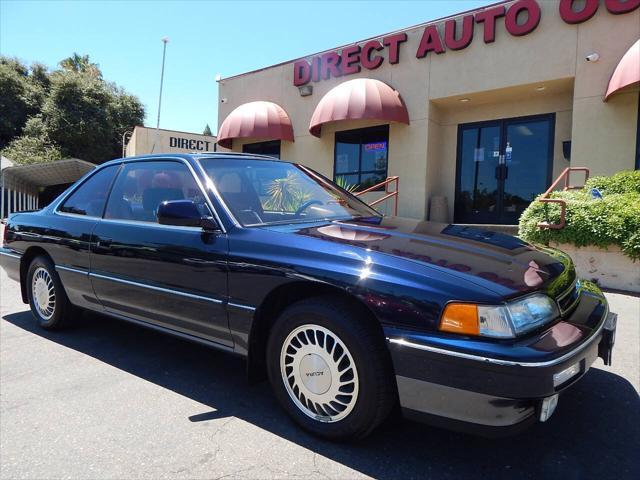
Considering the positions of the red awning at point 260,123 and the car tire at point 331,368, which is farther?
Result: the red awning at point 260,123

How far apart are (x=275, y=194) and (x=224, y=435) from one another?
161 cm

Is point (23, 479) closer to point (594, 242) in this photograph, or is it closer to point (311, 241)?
point (311, 241)

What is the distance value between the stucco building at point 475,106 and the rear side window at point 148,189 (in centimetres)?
807

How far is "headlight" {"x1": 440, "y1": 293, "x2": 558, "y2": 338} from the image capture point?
6.31 ft

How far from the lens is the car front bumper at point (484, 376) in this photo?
185 cm

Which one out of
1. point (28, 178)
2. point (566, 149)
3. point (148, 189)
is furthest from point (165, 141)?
point (148, 189)

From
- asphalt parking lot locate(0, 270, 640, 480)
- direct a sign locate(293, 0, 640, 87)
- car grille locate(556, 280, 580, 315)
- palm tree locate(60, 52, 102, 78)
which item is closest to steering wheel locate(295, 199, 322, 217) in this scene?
asphalt parking lot locate(0, 270, 640, 480)

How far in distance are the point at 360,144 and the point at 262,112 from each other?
10.3ft

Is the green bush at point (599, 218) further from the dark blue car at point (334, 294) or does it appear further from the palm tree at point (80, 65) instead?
the palm tree at point (80, 65)

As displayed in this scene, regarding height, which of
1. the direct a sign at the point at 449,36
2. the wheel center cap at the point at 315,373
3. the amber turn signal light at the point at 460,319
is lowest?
the wheel center cap at the point at 315,373

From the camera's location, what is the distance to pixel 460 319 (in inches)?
77.0

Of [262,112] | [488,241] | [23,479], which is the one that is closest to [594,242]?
[488,241]

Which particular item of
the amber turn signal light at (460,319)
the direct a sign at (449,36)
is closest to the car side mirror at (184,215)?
the amber turn signal light at (460,319)

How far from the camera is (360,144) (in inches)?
503
